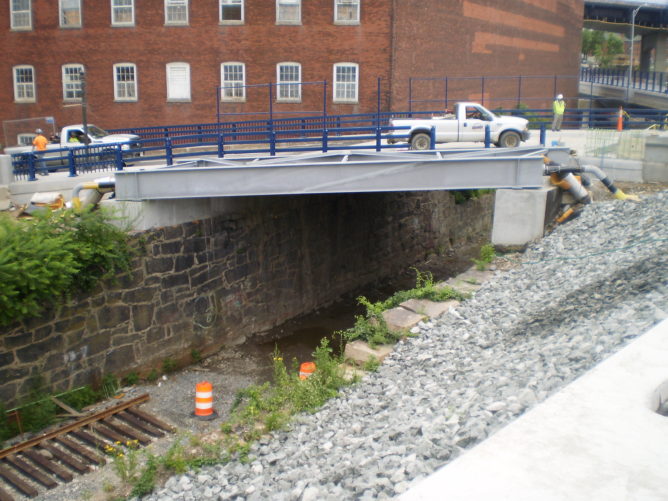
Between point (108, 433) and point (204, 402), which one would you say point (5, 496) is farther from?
point (204, 402)

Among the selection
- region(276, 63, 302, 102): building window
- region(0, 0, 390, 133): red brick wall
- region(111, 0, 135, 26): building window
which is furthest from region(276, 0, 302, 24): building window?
region(111, 0, 135, 26): building window

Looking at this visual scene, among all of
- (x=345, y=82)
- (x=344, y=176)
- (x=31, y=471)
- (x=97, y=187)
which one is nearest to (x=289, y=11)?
(x=345, y=82)

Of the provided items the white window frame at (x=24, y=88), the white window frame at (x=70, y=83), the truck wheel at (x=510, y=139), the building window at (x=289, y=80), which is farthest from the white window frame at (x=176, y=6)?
the truck wheel at (x=510, y=139)

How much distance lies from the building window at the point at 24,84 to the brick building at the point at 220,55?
5 centimetres

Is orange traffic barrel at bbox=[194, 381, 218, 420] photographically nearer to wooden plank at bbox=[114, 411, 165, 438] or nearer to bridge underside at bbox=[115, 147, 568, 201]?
wooden plank at bbox=[114, 411, 165, 438]

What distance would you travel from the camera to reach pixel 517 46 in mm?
43031

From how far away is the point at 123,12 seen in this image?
112ft

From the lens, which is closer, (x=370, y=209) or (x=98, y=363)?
(x=98, y=363)

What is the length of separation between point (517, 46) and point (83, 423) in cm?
3847

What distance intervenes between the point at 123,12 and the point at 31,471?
28939 millimetres

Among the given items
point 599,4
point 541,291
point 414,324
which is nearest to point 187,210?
point 414,324

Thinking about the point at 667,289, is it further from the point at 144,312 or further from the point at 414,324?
the point at 144,312

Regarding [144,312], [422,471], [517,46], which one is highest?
[517,46]

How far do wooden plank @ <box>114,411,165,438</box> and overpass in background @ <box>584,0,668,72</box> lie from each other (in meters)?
51.9
